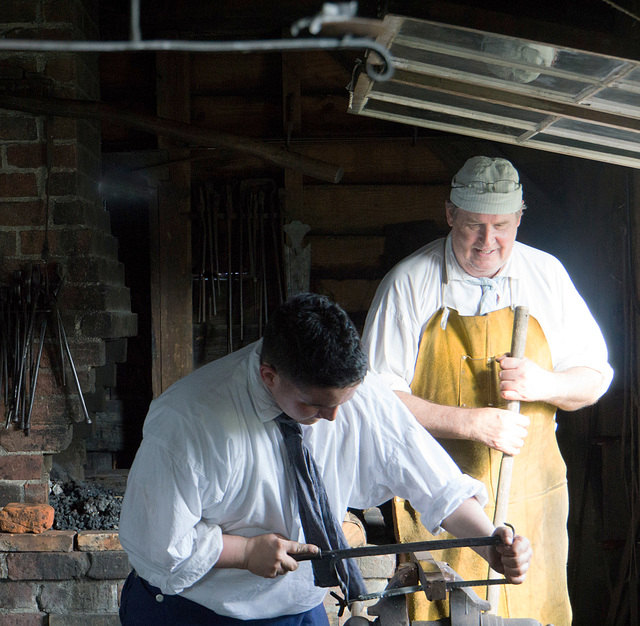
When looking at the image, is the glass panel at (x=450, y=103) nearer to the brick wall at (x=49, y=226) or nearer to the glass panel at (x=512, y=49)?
the glass panel at (x=512, y=49)

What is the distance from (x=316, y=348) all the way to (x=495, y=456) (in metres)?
1.32

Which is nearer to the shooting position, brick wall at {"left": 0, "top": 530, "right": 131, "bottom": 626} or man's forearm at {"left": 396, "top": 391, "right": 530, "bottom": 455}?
man's forearm at {"left": 396, "top": 391, "right": 530, "bottom": 455}

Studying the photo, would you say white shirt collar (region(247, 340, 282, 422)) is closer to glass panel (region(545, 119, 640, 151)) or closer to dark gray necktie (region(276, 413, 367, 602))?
dark gray necktie (region(276, 413, 367, 602))

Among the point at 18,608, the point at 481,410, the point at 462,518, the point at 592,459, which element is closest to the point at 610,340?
the point at 592,459

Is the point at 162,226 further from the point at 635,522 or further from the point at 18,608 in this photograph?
the point at 635,522

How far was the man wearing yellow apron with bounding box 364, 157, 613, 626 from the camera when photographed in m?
2.50

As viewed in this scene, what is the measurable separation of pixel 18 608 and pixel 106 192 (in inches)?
80.7

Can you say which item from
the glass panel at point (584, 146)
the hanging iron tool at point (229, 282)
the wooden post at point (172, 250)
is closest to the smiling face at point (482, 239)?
the glass panel at point (584, 146)

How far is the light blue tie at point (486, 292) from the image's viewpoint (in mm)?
2594

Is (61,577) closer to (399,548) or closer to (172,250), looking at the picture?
(172,250)

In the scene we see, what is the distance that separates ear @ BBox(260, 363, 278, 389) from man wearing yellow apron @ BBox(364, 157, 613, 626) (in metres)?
0.89

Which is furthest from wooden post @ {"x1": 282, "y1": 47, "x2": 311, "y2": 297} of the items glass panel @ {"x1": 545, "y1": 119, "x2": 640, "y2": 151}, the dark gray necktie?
the dark gray necktie

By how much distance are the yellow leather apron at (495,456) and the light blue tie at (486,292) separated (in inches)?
1.8

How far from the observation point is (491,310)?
260 centimetres
